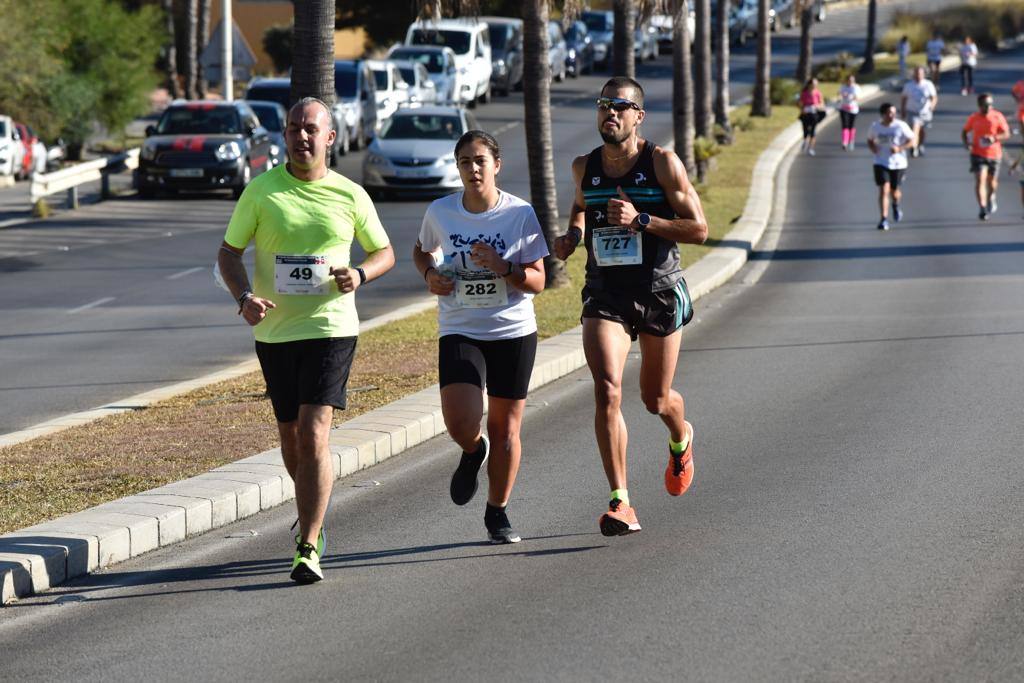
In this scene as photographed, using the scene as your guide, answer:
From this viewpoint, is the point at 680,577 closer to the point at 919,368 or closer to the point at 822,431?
the point at 822,431

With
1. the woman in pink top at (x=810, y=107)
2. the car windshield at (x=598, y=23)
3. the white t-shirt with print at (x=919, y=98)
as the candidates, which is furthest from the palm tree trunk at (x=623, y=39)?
the car windshield at (x=598, y=23)

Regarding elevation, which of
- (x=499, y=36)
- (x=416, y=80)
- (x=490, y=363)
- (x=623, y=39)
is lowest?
(x=416, y=80)

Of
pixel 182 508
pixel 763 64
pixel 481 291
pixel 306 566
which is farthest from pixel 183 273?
pixel 763 64

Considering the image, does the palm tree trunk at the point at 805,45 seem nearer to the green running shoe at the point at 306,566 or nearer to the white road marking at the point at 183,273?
the white road marking at the point at 183,273

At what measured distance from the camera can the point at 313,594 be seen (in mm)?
6926

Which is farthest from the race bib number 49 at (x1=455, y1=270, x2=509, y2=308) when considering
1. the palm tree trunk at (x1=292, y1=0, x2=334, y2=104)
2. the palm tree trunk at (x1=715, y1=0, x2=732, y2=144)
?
the palm tree trunk at (x1=715, y1=0, x2=732, y2=144)

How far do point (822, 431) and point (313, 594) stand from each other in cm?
448

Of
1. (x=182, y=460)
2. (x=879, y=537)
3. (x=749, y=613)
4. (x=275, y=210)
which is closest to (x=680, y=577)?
(x=749, y=613)

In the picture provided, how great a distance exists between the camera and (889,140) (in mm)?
24609

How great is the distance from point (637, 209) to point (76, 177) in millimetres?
25036

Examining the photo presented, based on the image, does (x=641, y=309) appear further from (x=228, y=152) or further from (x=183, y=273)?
(x=228, y=152)

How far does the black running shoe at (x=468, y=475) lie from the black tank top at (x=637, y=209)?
92cm

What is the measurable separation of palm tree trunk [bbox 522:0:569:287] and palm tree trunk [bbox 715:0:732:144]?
22948 millimetres

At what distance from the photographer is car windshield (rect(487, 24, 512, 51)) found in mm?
59531
